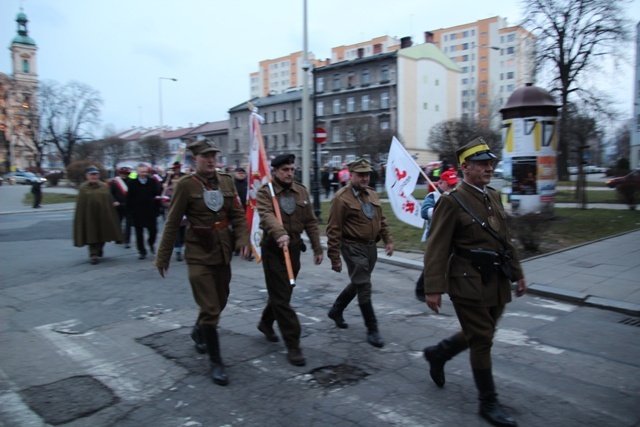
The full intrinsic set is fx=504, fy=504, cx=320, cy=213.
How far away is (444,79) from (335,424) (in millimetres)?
65395

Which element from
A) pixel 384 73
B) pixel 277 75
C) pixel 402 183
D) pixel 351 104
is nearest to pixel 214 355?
pixel 402 183

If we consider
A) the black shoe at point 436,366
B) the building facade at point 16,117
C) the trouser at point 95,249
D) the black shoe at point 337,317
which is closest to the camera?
the black shoe at point 436,366

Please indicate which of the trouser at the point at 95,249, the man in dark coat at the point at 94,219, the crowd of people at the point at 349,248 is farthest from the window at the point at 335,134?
the crowd of people at the point at 349,248

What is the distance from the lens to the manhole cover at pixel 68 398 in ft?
11.9

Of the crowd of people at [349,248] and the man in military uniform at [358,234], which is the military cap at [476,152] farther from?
the man in military uniform at [358,234]

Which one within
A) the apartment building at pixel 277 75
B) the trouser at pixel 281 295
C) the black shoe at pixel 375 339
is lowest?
the black shoe at pixel 375 339

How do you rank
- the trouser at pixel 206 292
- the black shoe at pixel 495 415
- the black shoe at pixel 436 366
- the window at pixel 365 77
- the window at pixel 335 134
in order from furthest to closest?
the window at pixel 335 134 → the window at pixel 365 77 → the trouser at pixel 206 292 → the black shoe at pixel 436 366 → the black shoe at pixel 495 415

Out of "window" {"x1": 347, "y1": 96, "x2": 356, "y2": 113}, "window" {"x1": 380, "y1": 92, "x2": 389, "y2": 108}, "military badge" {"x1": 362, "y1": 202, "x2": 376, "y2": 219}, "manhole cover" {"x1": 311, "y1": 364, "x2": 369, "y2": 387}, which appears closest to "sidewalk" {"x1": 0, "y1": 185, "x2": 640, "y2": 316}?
"military badge" {"x1": 362, "y1": 202, "x2": 376, "y2": 219}

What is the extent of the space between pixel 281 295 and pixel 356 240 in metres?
1.04

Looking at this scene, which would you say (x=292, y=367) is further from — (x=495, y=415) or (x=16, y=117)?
(x=16, y=117)

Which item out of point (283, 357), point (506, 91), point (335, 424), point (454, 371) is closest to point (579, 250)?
point (454, 371)

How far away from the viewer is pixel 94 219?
976 cm

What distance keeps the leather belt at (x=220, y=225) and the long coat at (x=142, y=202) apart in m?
5.81

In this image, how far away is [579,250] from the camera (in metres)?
10.0
